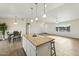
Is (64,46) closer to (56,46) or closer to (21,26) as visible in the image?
(56,46)

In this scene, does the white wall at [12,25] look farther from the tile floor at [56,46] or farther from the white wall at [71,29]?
the white wall at [71,29]

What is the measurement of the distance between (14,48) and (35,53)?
636 mm

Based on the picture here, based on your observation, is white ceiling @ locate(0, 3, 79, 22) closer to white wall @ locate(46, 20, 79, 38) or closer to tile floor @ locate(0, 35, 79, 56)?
white wall @ locate(46, 20, 79, 38)

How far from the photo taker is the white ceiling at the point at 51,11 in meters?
2.11

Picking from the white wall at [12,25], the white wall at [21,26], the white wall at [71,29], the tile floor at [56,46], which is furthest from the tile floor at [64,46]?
the white wall at [12,25]

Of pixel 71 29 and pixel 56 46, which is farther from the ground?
pixel 71 29

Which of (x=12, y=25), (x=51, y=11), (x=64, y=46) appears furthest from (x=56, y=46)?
(x=12, y=25)

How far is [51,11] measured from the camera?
2309mm

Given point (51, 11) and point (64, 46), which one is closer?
point (51, 11)

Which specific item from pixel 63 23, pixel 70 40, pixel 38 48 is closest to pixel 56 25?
pixel 63 23

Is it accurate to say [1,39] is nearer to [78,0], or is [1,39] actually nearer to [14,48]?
[14,48]

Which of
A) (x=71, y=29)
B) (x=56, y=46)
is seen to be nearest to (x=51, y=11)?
(x=71, y=29)

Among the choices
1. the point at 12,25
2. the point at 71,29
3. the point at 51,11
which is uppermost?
the point at 51,11

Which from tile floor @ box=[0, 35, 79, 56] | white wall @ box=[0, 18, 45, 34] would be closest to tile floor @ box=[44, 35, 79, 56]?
tile floor @ box=[0, 35, 79, 56]
